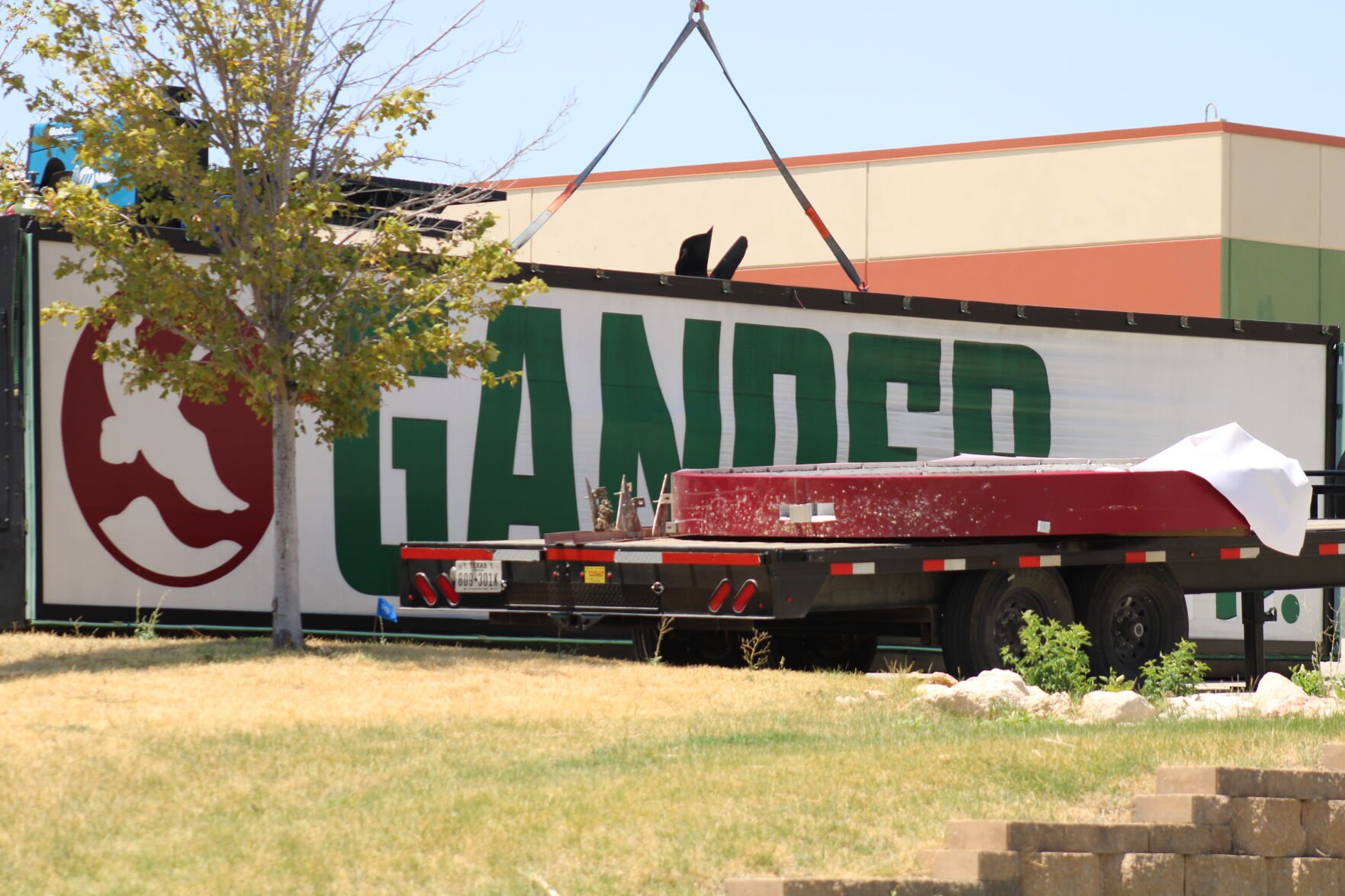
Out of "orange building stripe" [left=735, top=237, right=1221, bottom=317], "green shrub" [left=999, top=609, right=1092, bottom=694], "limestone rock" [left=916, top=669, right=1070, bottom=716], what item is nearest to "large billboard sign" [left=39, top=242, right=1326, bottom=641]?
"green shrub" [left=999, top=609, right=1092, bottom=694]

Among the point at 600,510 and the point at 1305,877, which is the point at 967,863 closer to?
the point at 1305,877

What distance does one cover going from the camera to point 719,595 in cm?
1174

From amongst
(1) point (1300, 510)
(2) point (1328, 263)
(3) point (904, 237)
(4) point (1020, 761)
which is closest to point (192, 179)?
(4) point (1020, 761)

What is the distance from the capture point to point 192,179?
1295 centimetres

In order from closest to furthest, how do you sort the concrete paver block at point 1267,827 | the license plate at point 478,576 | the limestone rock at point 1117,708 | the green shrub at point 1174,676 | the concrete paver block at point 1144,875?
1. the concrete paver block at point 1144,875
2. the concrete paver block at point 1267,827
3. the limestone rock at point 1117,708
4. the green shrub at point 1174,676
5. the license plate at point 478,576

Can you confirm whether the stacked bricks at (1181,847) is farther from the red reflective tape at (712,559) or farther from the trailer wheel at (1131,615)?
the trailer wheel at (1131,615)

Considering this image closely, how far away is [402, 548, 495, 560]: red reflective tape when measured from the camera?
42.9 feet

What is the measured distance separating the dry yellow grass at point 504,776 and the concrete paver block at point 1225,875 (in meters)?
0.45

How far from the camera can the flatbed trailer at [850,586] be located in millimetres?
11820

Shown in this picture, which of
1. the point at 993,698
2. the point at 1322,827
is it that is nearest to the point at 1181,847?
the point at 1322,827

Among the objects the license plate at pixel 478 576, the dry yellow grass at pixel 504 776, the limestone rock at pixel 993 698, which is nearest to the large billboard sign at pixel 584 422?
the license plate at pixel 478 576

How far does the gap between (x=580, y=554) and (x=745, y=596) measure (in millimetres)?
1466

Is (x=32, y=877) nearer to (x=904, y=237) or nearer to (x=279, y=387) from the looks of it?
(x=279, y=387)

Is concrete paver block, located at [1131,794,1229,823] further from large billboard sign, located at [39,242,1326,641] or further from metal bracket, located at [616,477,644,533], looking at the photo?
large billboard sign, located at [39,242,1326,641]
